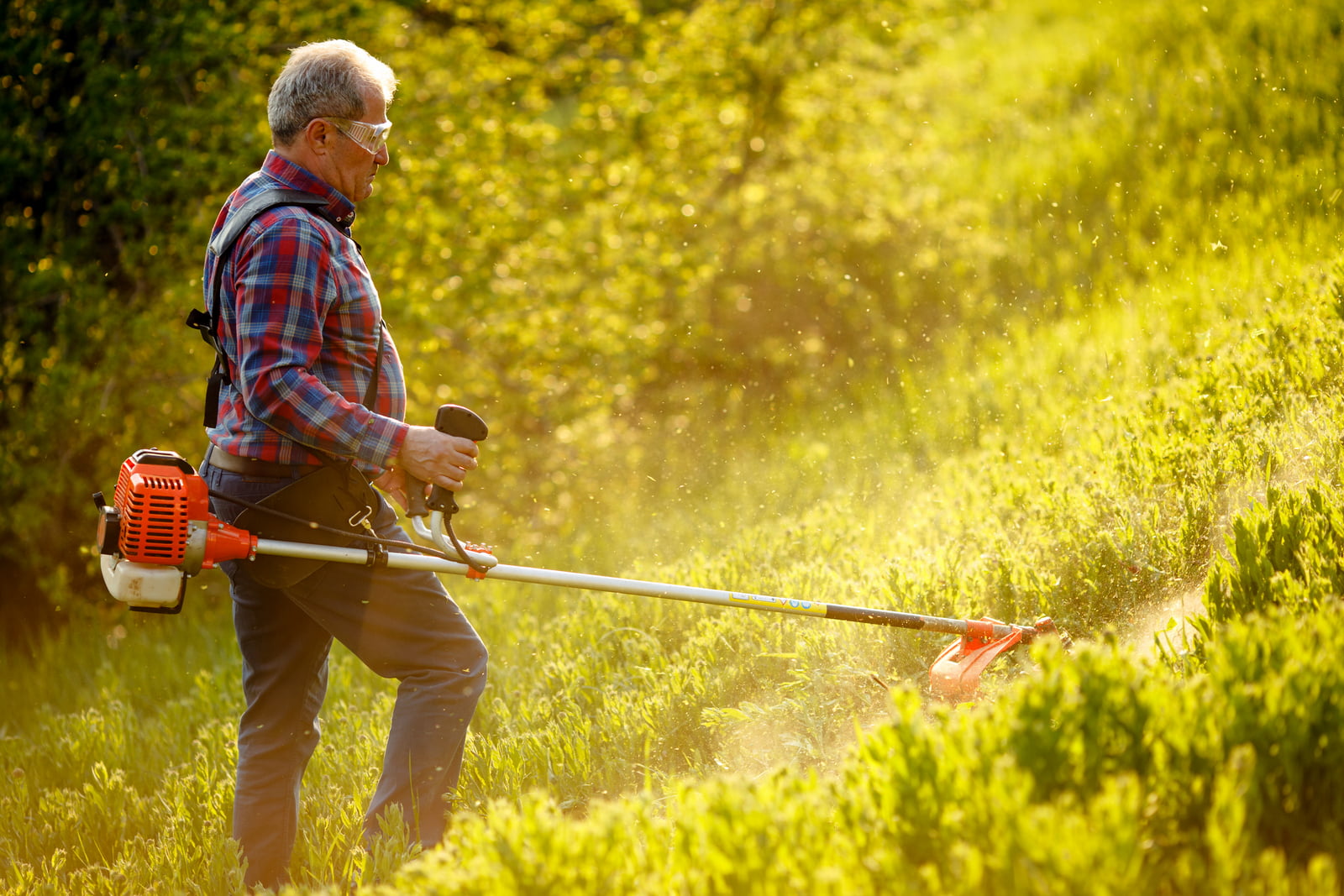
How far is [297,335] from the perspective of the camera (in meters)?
3.19

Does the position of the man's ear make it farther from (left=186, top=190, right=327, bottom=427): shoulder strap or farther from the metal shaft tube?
the metal shaft tube

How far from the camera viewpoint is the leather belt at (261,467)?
340 cm

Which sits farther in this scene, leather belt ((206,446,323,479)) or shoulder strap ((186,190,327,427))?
leather belt ((206,446,323,479))

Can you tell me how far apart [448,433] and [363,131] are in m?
1.02

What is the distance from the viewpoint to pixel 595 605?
5609mm

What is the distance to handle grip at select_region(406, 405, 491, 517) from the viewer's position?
3.22m

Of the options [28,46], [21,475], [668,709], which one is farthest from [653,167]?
[668,709]

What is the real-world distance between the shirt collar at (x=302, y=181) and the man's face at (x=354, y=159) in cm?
4

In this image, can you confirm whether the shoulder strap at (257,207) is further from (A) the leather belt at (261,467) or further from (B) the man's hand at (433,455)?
(B) the man's hand at (433,455)

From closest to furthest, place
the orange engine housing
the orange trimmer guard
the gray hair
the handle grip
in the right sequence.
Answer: the orange engine housing < the handle grip < the gray hair < the orange trimmer guard

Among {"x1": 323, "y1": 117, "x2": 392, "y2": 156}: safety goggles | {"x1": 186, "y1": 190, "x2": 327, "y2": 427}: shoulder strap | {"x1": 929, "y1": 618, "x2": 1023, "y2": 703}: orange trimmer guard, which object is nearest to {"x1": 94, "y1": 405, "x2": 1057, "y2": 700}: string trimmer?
{"x1": 186, "y1": 190, "x2": 327, "y2": 427}: shoulder strap

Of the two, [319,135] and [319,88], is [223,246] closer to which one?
[319,135]

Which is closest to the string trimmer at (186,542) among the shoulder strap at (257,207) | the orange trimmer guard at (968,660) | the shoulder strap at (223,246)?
the shoulder strap at (223,246)

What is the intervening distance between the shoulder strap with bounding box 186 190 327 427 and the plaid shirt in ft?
0.07
